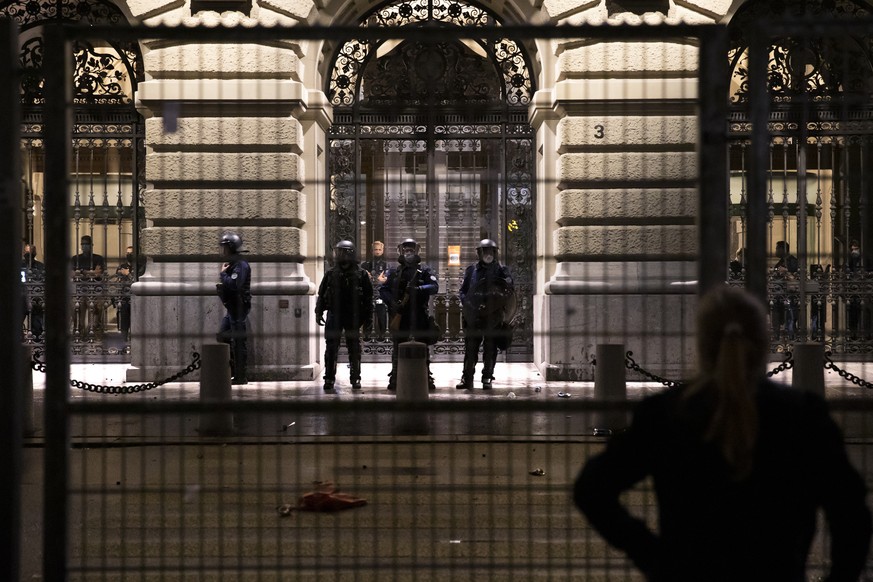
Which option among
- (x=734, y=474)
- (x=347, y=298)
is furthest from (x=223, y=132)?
(x=734, y=474)

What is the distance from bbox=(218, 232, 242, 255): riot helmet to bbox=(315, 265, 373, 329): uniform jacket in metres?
0.30

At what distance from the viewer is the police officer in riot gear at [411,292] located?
14.1 ft

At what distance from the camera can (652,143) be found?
4117 mm

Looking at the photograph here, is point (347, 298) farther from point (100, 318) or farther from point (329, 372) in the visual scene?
point (100, 318)

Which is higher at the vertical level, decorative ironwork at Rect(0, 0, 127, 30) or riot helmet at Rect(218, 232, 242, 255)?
decorative ironwork at Rect(0, 0, 127, 30)

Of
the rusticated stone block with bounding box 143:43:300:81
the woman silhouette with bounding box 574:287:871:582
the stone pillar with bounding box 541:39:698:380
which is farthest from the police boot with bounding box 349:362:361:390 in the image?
the woman silhouette with bounding box 574:287:871:582

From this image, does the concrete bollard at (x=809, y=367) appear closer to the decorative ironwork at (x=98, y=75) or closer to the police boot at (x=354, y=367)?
the police boot at (x=354, y=367)

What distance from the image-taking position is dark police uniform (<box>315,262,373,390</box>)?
415 cm

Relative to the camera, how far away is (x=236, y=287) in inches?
162

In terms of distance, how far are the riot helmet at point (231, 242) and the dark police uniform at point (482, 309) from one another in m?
0.86

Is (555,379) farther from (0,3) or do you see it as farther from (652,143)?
(0,3)

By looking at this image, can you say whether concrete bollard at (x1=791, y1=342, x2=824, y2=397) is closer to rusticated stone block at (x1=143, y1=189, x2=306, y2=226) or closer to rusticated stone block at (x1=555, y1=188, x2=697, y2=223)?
rusticated stone block at (x1=555, y1=188, x2=697, y2=223)

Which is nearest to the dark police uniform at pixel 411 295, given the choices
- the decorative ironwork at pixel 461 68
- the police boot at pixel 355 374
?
the police boot at pixel 355 374

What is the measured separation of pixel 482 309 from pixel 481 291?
70mm
